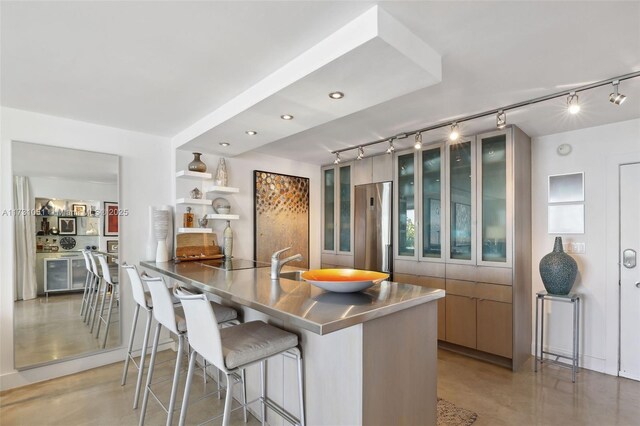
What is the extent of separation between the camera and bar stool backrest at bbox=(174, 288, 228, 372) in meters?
1.54

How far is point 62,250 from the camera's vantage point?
3.01m

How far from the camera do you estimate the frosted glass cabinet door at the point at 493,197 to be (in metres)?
3.21

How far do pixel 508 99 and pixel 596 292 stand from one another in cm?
219

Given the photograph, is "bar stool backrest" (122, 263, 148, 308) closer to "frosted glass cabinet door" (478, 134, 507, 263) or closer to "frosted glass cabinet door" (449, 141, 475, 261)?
"frosted glass cabinet door" (449, 141, 475, 261)

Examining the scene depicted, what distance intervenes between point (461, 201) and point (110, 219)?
3.67 metres

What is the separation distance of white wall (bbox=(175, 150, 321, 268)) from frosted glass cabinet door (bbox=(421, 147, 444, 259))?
5.95 feet

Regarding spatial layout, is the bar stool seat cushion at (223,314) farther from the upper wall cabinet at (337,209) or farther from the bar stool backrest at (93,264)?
the upper wall cabinet at (337,209)

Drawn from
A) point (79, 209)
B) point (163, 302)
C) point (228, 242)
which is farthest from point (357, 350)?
point (79, 209)

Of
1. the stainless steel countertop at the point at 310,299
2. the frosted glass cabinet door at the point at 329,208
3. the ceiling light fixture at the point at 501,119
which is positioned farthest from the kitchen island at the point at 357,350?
the frosted glass cabinet door at the point at 329,208

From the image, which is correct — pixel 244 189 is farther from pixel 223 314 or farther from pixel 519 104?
pixel 519 104

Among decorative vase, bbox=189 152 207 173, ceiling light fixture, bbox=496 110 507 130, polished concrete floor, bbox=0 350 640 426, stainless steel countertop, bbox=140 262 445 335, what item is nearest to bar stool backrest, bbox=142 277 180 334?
stainless steel countertop, bbox=140 262 445 335

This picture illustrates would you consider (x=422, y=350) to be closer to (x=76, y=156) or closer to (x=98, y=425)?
(x=98, y=425)

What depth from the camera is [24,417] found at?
2.38 metres

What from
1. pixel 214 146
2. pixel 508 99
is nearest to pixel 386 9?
pixel 508 99
